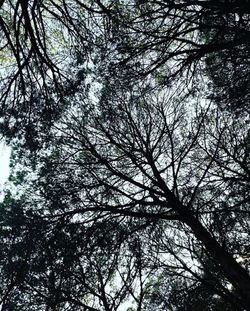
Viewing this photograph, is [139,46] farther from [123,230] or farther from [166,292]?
[166,292]

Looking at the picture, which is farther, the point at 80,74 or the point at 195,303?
the point at 195,303

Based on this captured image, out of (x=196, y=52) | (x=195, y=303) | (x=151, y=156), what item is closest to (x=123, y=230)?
(x=151, y=156)

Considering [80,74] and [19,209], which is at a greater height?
[80,74]

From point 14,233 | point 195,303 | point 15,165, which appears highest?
point 15,165

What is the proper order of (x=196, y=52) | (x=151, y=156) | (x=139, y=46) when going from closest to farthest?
1. (x=196, y=52)
2. (x=139, y=46)
3. (x=151, y=156)

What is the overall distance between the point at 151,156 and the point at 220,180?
1248 millimetres

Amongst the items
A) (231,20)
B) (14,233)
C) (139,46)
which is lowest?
(14,233)

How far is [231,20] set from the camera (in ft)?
12.9

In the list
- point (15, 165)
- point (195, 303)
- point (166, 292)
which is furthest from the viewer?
point (166, 292)

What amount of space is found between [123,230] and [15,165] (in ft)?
8.49

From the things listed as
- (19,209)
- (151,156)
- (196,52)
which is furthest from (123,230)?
(196,52)

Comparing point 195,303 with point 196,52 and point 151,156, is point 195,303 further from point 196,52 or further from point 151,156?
point 196,52

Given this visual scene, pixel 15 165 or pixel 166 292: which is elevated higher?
pixel 15 165

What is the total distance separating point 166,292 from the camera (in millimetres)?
7086
